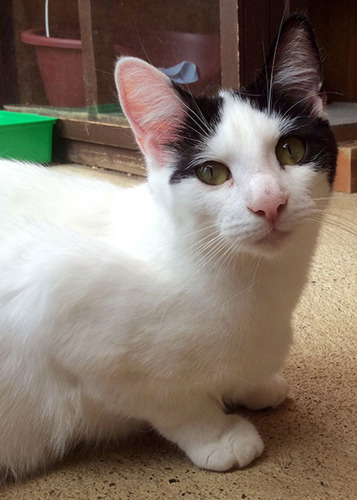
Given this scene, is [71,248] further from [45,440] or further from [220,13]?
[220,13]

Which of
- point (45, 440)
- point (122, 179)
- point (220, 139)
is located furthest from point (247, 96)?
point (122, 179)

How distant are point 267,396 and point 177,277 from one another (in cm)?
32

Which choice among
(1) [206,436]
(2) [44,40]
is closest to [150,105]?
(1) [206,436]

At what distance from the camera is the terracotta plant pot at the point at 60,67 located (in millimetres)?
2996

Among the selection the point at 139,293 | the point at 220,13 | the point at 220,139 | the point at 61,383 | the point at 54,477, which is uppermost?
the point at 220,13

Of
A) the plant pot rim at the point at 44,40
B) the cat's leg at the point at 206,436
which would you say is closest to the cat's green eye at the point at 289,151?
the cat's leg at the point at 206,436

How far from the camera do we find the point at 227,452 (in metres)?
0.87

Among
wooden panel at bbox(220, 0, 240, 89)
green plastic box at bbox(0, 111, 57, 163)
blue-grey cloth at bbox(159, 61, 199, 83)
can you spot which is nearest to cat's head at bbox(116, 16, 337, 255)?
wooden panel at bbox(220, 0, 240, 89)

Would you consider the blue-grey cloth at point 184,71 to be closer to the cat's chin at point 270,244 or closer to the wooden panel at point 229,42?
the wooden panel at point 229,42

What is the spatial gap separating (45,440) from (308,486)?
1.27 ft

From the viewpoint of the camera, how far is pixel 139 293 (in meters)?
0.81

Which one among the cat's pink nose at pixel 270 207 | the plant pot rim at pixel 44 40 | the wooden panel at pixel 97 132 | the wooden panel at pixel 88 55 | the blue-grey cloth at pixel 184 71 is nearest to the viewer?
the cat's pink nose at pixel 270 207

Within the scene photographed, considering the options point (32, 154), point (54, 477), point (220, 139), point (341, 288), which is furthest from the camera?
point (32, 154)

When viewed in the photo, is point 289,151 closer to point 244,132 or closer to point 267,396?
point 244,132
